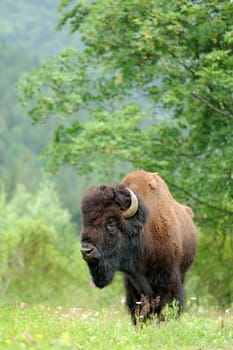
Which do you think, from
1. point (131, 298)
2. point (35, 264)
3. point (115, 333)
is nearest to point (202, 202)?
point (131, 298)

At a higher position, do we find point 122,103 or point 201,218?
point 122,103

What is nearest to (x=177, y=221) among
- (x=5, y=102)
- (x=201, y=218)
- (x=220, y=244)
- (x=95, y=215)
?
(x=95, y=215)

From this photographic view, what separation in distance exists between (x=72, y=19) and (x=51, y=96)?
234 centimetres

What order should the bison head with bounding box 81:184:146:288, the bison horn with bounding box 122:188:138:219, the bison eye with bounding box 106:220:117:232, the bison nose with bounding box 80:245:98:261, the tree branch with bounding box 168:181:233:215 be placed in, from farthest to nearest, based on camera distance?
the tree branch with bounding box 168:181:233:215 < the bison horn with bounding box 122:188:138:219 < the bison eye with bounding box 106:220:117:232 < the bison head with bounding box 81:184:146:288 < the bison nose with bounding box 80:245:98:261

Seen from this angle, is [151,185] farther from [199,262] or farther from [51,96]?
[199,262]

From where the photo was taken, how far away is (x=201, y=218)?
21.1 metres

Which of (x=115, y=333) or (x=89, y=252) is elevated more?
(x=115, y=333)

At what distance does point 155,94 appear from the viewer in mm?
21109

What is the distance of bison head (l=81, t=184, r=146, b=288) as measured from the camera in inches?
403

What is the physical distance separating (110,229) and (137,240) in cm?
59

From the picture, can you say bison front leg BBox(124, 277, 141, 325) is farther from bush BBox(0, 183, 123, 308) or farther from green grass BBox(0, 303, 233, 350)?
bush BBox(0, 183, 123, 308)

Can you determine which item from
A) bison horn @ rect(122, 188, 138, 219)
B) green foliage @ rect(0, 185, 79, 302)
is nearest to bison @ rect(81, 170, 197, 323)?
bison horn @ rect(122, 188, 138, 219)

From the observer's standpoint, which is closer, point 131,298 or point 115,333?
point 115,333

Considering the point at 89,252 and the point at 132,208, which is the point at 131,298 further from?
the point at 89,252
